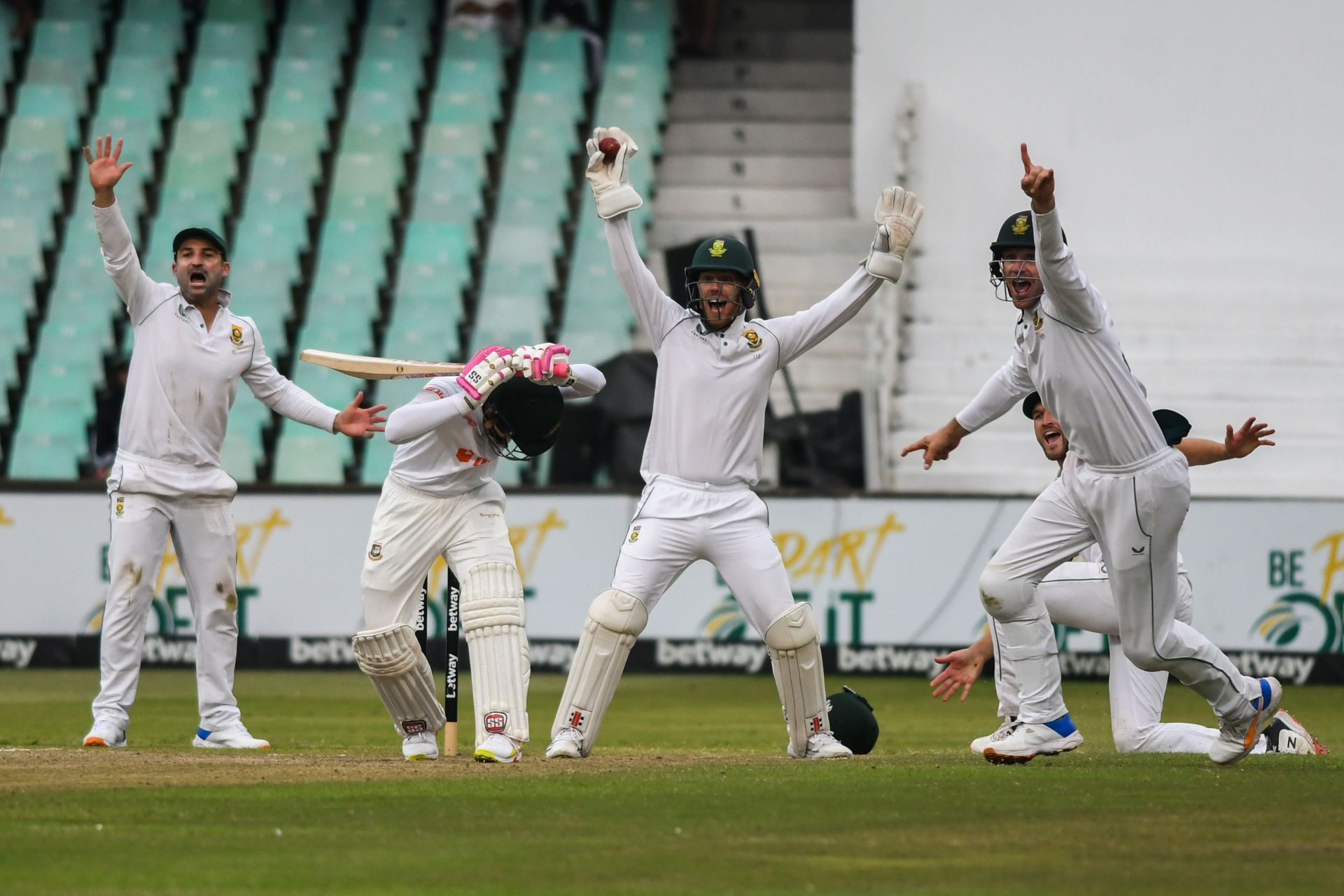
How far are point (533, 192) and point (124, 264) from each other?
1201cm

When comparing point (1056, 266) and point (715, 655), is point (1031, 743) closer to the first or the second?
point (1056, 266)

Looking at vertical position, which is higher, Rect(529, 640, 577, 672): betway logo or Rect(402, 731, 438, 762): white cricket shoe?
Rect(402, 731, 438, 762): white cricket shoe

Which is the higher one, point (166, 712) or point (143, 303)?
point (143, 303)

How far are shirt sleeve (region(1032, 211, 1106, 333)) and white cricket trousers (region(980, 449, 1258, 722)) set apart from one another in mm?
599

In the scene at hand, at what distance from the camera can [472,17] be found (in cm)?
2259

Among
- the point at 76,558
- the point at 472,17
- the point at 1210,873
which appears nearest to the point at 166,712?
the point at 76,558

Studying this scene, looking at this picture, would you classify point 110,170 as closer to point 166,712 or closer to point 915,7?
point 166,712

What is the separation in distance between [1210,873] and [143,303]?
18.9 ft

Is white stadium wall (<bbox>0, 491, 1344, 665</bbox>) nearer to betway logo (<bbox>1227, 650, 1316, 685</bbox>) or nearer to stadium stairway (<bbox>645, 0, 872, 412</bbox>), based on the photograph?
betway logo (<bbox>1227, 650, 1316, 685</bbox>)

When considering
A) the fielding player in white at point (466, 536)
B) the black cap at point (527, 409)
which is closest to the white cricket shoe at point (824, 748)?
the fielding player in white at point (466, 536)

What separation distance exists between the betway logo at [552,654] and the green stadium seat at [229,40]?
10476 mm

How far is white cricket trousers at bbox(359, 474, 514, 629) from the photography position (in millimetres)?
8039

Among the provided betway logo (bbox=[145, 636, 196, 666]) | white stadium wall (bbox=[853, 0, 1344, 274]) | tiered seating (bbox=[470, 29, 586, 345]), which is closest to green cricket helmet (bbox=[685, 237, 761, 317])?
betway logo (bbox=[145, 636, 196, 666])

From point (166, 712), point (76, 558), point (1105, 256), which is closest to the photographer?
point (166, 712)
